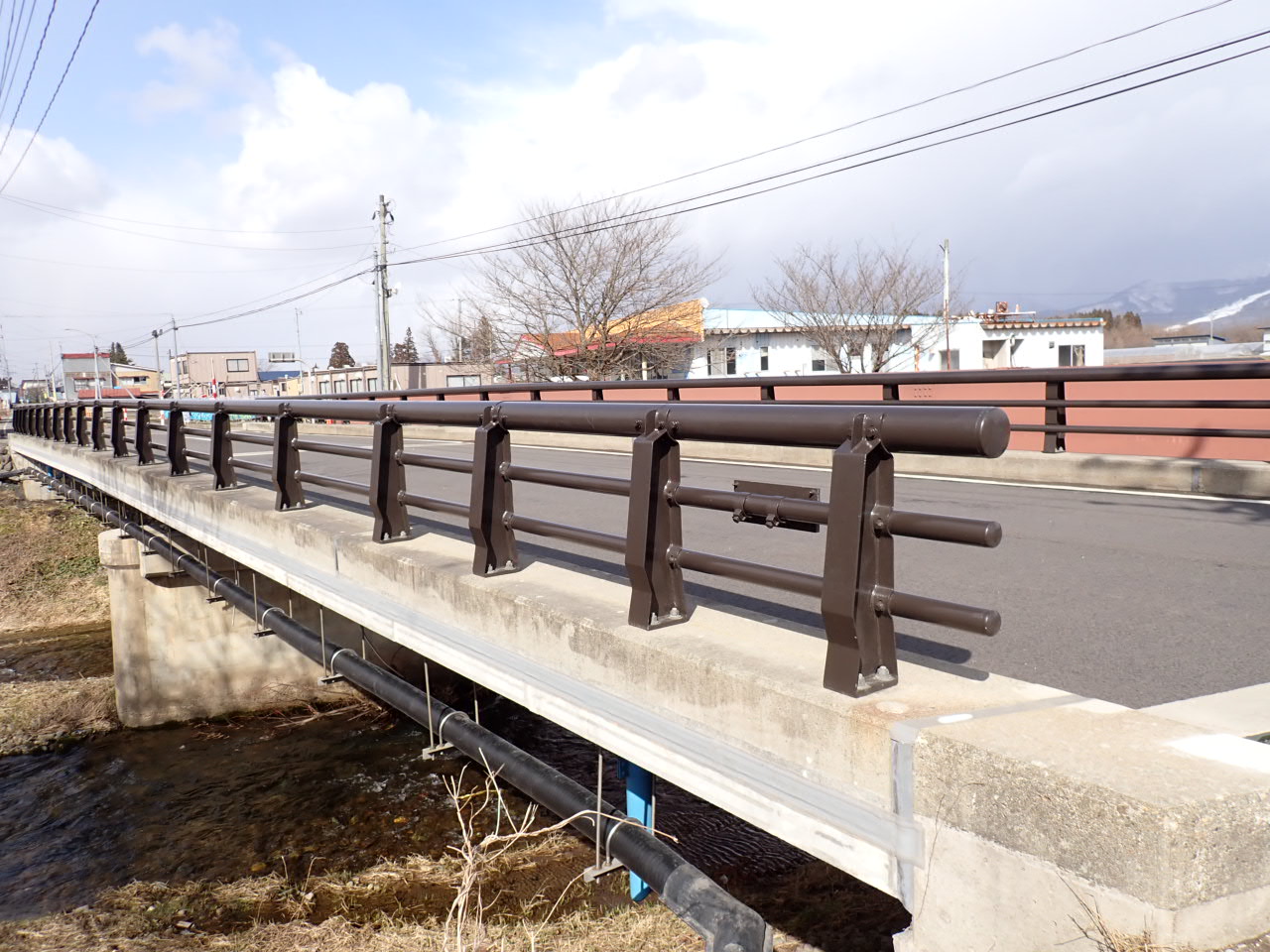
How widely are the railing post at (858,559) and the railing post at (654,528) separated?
0.98 meters

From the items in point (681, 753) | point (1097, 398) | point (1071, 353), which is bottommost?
point (681, 753)

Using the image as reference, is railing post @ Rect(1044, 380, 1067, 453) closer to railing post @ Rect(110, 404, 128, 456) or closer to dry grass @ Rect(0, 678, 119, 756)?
railing post @ Rect(110, 404, 128, 456)

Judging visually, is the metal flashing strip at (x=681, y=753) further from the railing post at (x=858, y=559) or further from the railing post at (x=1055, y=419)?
the railing post at (x=1055, y=419)

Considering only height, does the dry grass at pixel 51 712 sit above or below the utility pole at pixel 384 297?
below

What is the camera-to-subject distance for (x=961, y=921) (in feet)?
8.44

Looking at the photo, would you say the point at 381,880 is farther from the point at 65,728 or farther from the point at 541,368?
the point at 541,368

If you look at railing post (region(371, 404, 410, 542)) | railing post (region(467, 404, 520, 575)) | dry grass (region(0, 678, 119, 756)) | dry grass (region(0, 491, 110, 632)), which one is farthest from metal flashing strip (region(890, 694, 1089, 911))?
dry grass (region(0, 491, 110, 632))

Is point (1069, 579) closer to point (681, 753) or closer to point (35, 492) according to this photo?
point (681, 753)

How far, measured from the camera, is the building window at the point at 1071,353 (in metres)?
46.8

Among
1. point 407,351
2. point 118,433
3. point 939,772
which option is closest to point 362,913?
point 939,772

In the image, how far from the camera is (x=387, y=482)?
6.38 metres

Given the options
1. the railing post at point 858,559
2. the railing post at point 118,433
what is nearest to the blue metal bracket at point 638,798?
the railing post at point 858,559

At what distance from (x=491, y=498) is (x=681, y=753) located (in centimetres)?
207

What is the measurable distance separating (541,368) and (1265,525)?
117 feet
